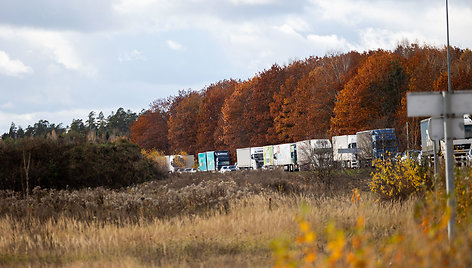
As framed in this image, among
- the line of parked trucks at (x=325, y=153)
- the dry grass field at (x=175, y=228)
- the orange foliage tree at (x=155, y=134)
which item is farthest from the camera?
the orange foliage tree at (x=155, y=134)

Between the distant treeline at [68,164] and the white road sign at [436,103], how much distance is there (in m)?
19.3

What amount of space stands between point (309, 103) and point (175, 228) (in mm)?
47814

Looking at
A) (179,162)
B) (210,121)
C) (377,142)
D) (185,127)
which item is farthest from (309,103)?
(185,127)

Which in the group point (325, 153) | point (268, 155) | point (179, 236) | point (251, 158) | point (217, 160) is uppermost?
point (325, 153)

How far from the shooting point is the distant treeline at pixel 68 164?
992 inches

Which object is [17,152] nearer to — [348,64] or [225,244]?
[225,244]

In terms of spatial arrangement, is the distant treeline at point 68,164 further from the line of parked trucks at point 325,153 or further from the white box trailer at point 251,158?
the white box trailer at point 251,158

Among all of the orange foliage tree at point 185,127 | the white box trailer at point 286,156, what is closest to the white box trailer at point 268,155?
the white box trailer at point 286,156

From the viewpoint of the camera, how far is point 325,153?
31875 millimetres

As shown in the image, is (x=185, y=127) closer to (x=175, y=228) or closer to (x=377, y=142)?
(x=377, y=142)

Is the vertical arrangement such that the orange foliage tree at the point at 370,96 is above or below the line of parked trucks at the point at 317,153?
above

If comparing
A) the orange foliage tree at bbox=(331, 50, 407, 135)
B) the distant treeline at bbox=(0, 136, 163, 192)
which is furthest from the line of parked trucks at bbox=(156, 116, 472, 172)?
the distant treeline at bbox=(0, 136, 163, 192)

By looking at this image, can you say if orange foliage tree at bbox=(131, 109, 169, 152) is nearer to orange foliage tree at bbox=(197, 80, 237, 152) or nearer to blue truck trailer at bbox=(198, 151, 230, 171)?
orange foliage tree at bbox=(197, 80, 237, 152)

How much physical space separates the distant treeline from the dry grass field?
661cm
